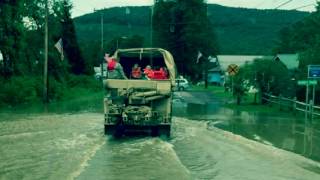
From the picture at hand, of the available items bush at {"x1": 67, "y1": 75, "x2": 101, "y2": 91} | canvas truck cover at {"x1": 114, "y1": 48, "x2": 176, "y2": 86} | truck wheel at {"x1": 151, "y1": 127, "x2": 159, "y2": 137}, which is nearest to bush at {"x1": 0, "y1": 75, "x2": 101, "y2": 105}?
bush at {"x1": 67, "y1": 75, "x2": 101, "y2": 91}

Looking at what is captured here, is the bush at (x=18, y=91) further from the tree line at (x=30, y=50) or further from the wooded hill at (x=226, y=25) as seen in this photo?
the wooded hill at (x=226, y=25)

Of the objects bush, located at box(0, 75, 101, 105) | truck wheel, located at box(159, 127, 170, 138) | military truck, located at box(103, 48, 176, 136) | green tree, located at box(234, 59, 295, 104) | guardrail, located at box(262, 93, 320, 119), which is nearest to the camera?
military truck, located at box(103, 48, 176, 136)

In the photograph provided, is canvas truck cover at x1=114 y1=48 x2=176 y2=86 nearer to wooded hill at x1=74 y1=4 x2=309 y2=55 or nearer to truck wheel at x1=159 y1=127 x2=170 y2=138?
truck wheel at x1=159 y1=127 x2=170 y2=138

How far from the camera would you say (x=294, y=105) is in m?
38.5

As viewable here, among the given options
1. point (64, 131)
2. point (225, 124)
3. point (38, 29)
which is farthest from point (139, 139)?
point (38, 29)

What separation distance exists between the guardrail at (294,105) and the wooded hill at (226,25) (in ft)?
267

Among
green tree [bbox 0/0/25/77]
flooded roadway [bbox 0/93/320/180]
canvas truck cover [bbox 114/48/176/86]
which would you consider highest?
green tree [bbox 0/0/25/77]

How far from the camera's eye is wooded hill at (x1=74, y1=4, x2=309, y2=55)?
136m

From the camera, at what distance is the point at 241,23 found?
143375 millimetres

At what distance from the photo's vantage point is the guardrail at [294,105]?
33.5m

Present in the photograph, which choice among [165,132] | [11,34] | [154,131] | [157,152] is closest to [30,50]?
[11,34]

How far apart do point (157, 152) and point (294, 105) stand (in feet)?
70.8

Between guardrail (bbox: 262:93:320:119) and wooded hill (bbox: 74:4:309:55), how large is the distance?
81313mm

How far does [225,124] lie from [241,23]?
379 ft
